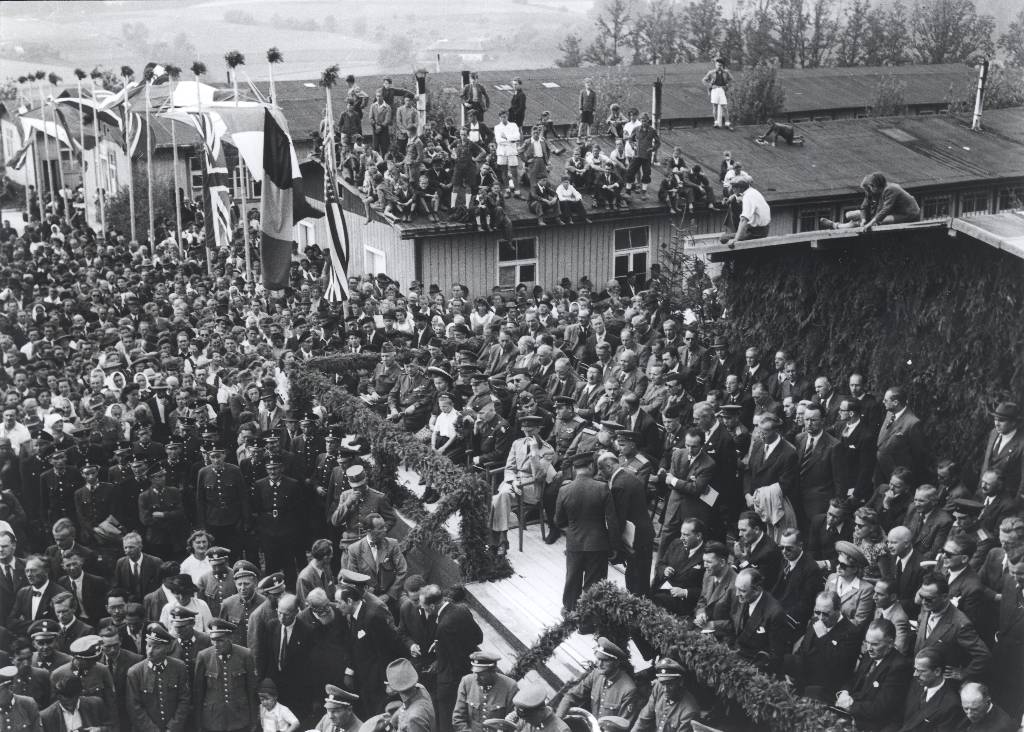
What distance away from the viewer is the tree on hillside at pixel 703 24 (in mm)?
85125

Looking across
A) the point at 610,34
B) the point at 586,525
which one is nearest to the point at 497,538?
the point at 586,525

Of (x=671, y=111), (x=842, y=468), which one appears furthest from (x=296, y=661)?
(x=671, y=111)

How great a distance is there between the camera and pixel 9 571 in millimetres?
10875

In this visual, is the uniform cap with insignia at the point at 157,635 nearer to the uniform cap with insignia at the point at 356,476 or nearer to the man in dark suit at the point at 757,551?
the uniform cap with insignia at the point at 356,476

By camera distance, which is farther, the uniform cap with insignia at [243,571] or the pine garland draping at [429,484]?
the pine garland draping at [429,484]

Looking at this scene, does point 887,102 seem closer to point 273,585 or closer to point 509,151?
point 509,151

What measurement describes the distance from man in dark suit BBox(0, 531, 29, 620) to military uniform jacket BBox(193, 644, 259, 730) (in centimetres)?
259

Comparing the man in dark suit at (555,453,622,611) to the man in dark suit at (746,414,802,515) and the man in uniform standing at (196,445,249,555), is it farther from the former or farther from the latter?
the man in uniform standing at (196,445,249,555)

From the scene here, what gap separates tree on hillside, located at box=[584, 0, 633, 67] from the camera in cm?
8730

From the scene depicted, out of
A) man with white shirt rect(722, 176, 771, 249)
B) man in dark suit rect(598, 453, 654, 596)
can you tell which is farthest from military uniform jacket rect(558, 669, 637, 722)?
man with white shirt rect(722, 176, 771, 249)

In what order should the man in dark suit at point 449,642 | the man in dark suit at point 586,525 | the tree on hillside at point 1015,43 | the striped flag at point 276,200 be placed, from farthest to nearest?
the tree on hillside at point 1015,43, the striped flag at point 276,200, the man in dark suit at point 586,525, the man in dark suit at point 449,642

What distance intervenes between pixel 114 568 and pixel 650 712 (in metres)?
6.21

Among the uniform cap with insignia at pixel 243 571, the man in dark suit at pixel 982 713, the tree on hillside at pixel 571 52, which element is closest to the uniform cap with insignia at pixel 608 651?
the man in dark suit at pixel 982 713

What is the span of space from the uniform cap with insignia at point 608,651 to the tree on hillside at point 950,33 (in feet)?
262
